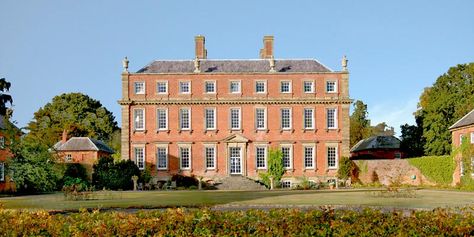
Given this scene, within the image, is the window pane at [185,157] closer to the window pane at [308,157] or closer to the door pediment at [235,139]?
the door pediment at [235,139]

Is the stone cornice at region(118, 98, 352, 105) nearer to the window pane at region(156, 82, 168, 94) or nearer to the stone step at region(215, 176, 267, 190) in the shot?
the window pane at region(156, 82, 168, 94)

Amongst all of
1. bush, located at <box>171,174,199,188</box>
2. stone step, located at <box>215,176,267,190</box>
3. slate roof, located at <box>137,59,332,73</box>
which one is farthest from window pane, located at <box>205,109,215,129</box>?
stone step, located at <box>215,176,267,190</box>

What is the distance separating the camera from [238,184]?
4281 cm

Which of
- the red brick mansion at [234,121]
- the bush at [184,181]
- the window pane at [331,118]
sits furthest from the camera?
the window pane at [331,118]

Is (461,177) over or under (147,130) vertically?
under

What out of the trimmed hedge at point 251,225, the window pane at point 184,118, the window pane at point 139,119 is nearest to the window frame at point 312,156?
the window pane at point 184,118

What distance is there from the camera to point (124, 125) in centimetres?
4556

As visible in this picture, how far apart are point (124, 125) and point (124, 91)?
8.27 feet

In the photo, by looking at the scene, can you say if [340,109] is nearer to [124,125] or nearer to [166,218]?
[124,125]

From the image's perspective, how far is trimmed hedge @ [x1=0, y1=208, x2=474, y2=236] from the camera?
10553 mm

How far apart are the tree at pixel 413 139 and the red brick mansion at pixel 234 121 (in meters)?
9.84

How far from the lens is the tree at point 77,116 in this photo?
2601 inches

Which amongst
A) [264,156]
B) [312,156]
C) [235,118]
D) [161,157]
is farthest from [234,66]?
[312,156]

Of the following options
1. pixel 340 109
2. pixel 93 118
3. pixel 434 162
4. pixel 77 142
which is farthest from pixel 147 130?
pixel 93 118
